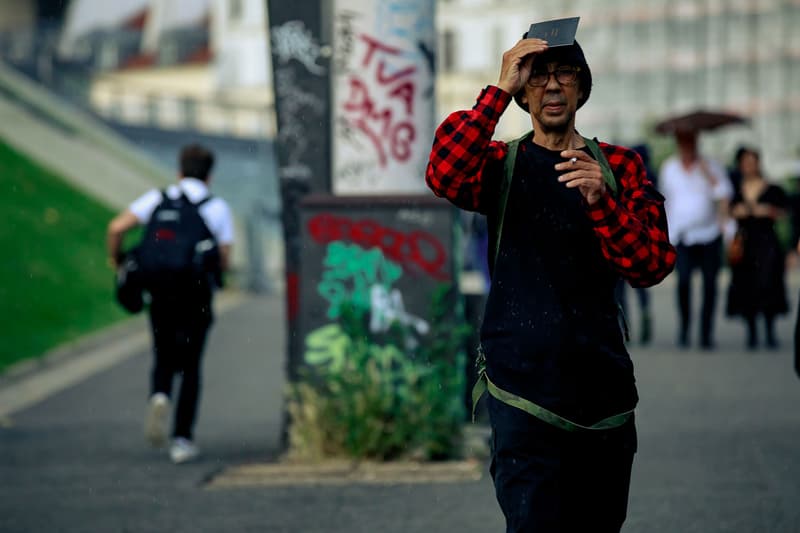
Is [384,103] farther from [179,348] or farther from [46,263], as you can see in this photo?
[46,263]

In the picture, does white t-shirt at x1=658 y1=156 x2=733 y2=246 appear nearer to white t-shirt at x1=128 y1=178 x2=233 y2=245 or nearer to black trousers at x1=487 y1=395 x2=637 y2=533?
white t-shirt at x1=128 y1=178 x2=233 y2=245

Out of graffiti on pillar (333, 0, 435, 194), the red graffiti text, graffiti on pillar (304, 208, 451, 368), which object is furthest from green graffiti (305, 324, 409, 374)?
the red graffiti text

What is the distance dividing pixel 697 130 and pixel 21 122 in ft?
67.3

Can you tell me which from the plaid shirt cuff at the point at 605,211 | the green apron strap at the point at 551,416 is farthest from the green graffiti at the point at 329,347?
the plaid shirt cuff at the point at 605,211

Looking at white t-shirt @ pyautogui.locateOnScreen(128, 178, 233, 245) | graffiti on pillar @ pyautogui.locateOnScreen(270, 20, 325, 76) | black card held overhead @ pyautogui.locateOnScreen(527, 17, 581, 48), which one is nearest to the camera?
black card held overhead @ pyautogui.locateOnScreen(527, 17, 581, 48)

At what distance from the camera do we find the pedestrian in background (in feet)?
42.7

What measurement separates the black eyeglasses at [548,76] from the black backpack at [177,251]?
4.70 metres

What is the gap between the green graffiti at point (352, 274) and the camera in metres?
8.23

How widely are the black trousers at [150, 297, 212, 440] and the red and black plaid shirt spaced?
15.3 ft

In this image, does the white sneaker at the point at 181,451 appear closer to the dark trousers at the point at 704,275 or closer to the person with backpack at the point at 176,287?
the person with backpack at the point at 176,287

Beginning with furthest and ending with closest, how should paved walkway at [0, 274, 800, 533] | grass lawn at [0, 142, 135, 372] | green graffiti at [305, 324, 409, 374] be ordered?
grass lawn at [0, 142, 135, 372] → green graffiti at [305, 324, 409, 374] → paved walkway at [0, 274, 800, 533]

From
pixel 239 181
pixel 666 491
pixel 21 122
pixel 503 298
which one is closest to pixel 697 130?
pixel 666 491

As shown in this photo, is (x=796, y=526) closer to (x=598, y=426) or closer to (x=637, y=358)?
(x=598, y=426)

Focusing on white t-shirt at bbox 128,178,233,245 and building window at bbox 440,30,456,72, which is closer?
white t-shirt at bbox 128,178,233,245
